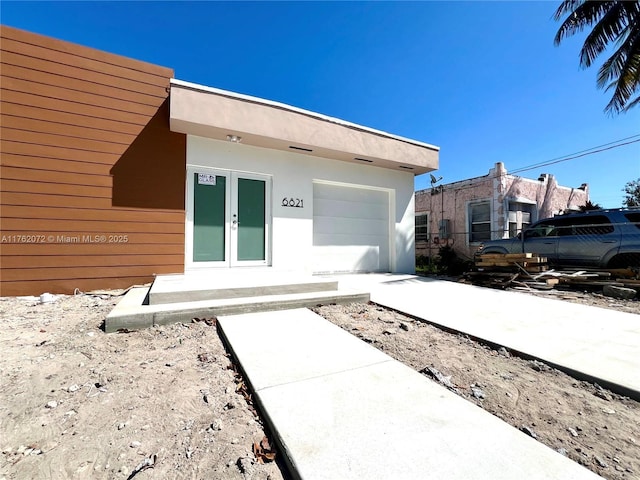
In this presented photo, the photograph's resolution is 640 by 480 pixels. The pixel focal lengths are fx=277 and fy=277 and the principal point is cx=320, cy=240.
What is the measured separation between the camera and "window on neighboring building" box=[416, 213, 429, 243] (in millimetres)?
13648

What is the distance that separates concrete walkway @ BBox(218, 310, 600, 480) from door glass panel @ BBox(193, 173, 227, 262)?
3.72m

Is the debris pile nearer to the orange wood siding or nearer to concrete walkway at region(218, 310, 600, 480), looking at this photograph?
concrete walkway at region(218, 310, 600, 480)

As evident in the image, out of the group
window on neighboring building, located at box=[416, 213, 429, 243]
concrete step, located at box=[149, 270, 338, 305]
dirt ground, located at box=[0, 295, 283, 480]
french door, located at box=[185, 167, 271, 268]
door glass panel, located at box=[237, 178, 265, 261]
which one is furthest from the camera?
window on neighboring building, located at box=[416, 213, 429, 243]

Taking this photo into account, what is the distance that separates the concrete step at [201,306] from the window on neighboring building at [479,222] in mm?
9325

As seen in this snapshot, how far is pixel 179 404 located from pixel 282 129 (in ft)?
16.9

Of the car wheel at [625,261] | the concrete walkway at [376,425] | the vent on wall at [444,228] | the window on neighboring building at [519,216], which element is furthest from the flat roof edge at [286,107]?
the window on neighboring building at [519,216]

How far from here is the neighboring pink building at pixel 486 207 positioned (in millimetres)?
11031

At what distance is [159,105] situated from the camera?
536cm

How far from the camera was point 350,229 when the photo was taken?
25.3ft

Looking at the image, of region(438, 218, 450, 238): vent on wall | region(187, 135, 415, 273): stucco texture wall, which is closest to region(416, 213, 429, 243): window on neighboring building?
region(438, 218, 450, 238): vent on wall

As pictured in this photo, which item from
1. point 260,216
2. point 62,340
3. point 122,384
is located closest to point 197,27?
point 260,216

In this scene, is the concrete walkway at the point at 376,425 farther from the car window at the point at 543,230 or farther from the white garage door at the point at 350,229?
the car window at the point at 543,230

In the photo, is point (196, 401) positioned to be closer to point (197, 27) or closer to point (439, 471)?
point (439, 471)

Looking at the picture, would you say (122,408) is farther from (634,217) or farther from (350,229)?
(634,217)
